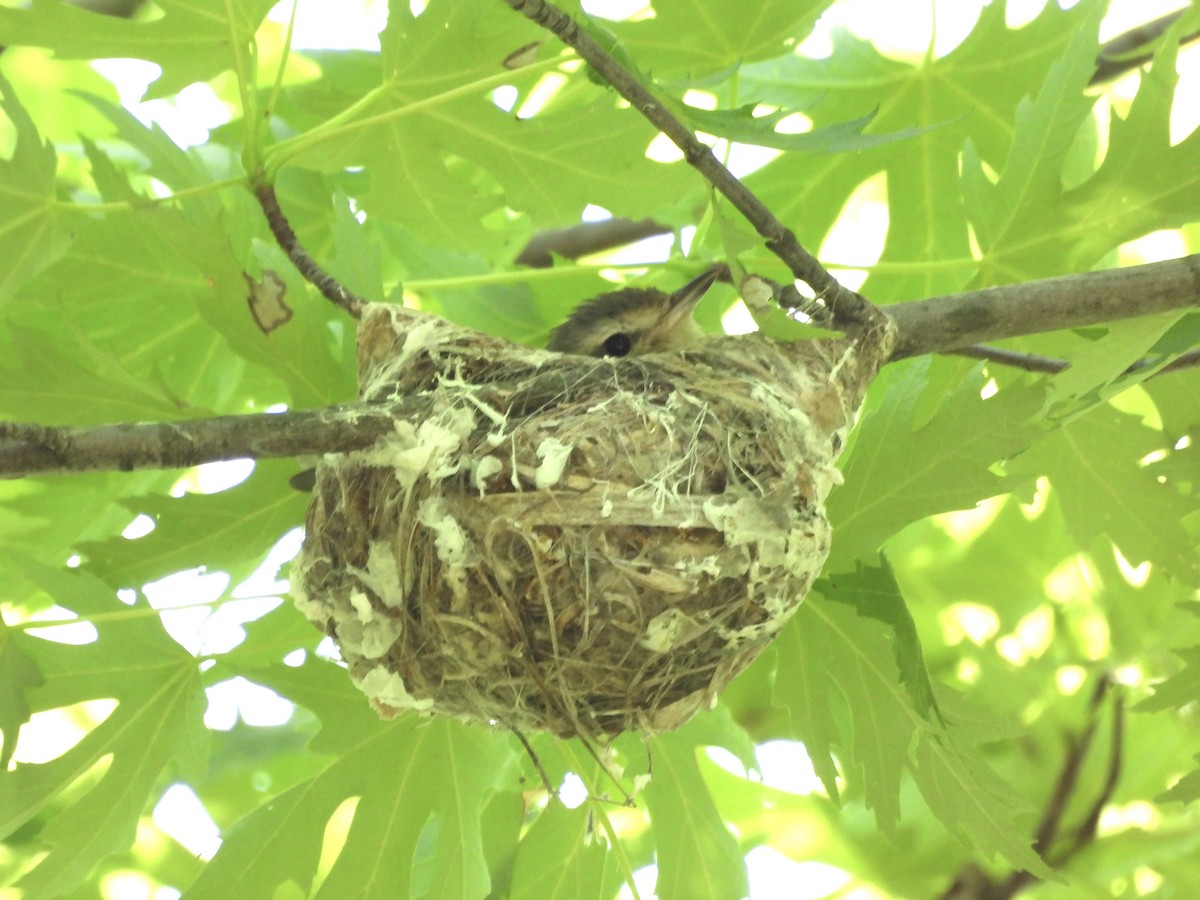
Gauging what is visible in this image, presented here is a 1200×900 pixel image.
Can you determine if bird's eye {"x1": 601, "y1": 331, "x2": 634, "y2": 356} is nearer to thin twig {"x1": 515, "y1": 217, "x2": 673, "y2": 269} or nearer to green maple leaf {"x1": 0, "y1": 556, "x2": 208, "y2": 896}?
thin twig {"x1": 515, "y1": 217, "x2": 673, "y2": 269}

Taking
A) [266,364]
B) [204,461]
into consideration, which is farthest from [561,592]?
[266,364]

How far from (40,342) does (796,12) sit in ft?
6.08

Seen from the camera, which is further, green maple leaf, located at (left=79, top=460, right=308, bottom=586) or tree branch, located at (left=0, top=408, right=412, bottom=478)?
green maple leaf, located at (left=79, top=460, right=308, bottom=586)

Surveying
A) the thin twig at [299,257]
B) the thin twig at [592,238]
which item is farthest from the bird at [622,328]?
the thin twig at [299,257]

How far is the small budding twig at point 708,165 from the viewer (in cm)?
229

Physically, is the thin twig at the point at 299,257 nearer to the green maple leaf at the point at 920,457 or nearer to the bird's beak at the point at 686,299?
the bird's beak at the point at 686,299

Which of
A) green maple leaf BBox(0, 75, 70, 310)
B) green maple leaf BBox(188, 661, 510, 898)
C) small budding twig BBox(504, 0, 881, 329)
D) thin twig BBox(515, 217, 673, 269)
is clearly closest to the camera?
small budding twig BBox(504, 0, 881, 329)

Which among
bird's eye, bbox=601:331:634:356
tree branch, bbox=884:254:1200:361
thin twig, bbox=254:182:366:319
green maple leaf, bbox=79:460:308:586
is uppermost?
thin twig, bbox=254:182:366:319

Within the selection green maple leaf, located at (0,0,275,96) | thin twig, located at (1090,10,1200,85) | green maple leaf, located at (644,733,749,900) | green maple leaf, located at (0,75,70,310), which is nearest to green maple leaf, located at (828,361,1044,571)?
green maple leaf, located at (644,733,749,900)

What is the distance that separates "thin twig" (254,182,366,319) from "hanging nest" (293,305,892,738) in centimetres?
25

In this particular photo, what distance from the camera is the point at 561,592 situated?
2.55 metres

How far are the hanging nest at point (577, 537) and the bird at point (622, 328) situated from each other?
50.3 inches

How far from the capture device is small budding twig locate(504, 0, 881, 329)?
2293 mm

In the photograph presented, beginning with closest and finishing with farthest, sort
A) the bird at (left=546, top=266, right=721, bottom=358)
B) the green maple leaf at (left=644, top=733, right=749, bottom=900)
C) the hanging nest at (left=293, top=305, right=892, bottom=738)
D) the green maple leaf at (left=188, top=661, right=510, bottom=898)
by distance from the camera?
the hanging nest at (left=293, top=305, right=892, bottom=738) → the green maple leaf at (left=188, top=661, right=510, bottom=898) → the green maple leaf at (left=644, top=733, right=749, bottom=900) → the bird at (left=546, top=266, right=721, bottom=358)
